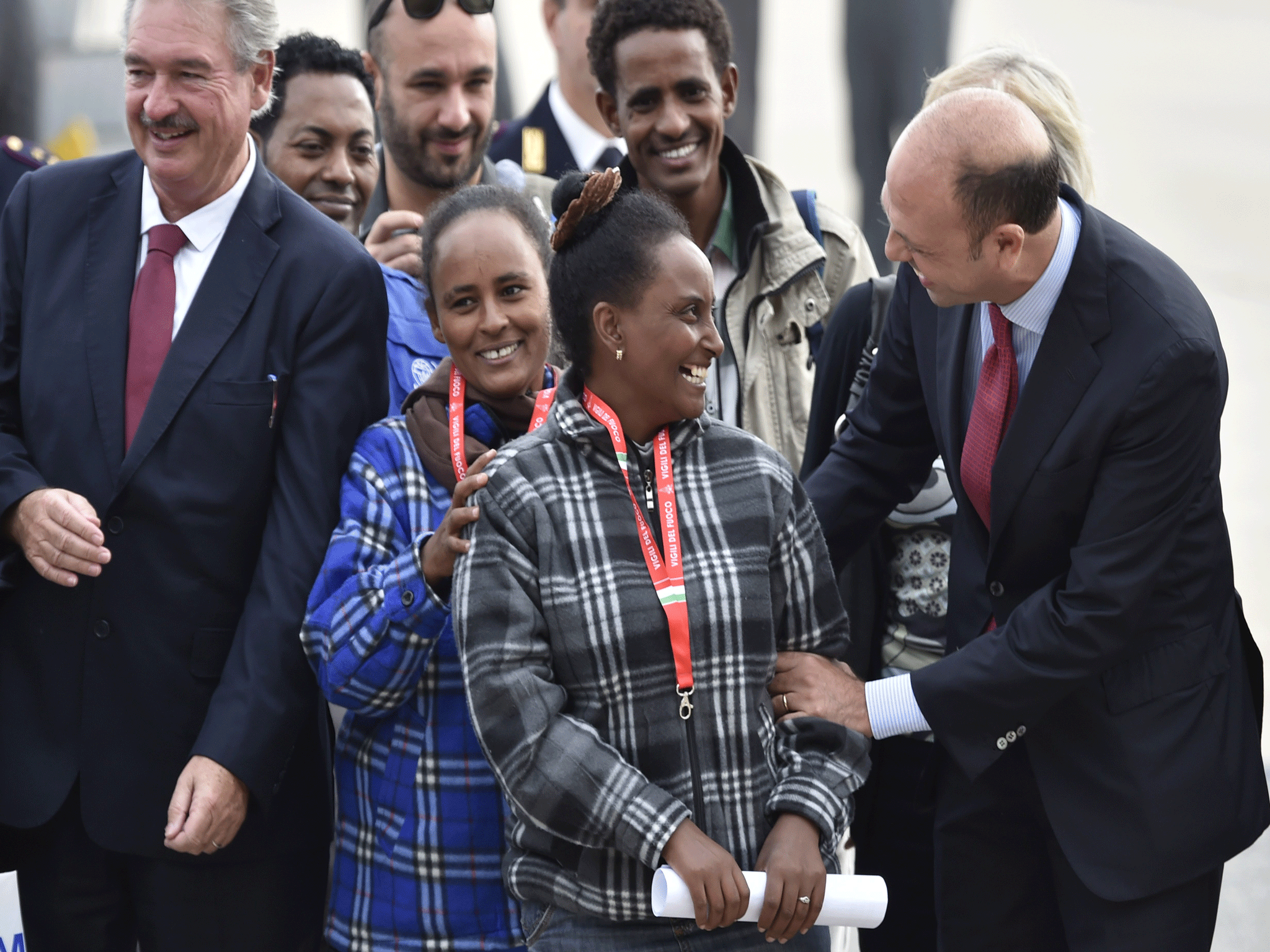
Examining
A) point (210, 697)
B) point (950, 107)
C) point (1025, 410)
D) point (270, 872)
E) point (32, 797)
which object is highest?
point (950, 107)

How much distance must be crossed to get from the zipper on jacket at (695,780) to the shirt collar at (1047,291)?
35.3 inches

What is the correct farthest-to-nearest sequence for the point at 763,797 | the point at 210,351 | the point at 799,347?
the point at 799,347 → the point at 210,351 → the point at 763,797

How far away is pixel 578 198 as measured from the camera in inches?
80.4

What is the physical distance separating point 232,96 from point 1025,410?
1.47 m

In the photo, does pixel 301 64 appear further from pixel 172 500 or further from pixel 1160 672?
pixel 1160 672

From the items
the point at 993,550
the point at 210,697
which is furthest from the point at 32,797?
the point at 993,550

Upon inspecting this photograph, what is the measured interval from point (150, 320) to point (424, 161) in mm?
1107

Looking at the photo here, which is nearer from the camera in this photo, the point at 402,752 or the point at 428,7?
the point at 402,752

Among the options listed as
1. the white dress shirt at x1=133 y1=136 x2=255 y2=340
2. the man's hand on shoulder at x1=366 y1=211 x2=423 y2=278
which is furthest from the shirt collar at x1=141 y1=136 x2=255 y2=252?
the man's hand on shoulder at x1=366 y1=211 x2=423 y2=278

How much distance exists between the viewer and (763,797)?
196 cm

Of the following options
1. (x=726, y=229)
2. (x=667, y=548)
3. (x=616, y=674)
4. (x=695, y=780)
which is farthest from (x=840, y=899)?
(x=726, y=229)

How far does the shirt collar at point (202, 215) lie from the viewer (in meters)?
2.41

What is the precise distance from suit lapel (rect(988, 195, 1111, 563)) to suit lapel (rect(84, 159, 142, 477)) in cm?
149

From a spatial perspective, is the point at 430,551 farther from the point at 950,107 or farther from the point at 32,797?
the point at 950,107
